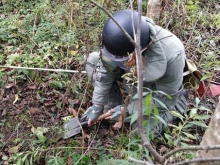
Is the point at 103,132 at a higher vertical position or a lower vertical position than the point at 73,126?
lower

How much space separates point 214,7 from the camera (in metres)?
4.62

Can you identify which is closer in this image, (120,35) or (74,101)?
(120,35)

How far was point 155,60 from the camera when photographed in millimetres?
2271

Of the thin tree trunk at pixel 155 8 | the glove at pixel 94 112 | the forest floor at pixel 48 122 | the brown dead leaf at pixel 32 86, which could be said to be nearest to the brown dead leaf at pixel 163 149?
the forest floor at pixel 48 122

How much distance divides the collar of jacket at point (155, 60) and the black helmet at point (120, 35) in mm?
101

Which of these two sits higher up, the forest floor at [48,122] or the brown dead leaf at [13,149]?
the forest floor at [48,122]

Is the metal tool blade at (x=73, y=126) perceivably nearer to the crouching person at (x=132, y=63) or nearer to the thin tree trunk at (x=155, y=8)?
the crouching person at (x=132, y=63)

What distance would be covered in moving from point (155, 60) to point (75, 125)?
0.97m

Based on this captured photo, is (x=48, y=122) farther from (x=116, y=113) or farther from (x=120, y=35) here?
(x=120, y=35)

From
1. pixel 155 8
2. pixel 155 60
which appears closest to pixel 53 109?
pixel 155 60

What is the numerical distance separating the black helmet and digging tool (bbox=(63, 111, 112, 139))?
0.80 metres

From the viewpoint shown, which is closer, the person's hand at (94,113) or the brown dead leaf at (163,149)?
the brown dead leaf at (163,149)

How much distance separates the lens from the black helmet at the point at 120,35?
2031 mm

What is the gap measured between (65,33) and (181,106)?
62.7 inches
